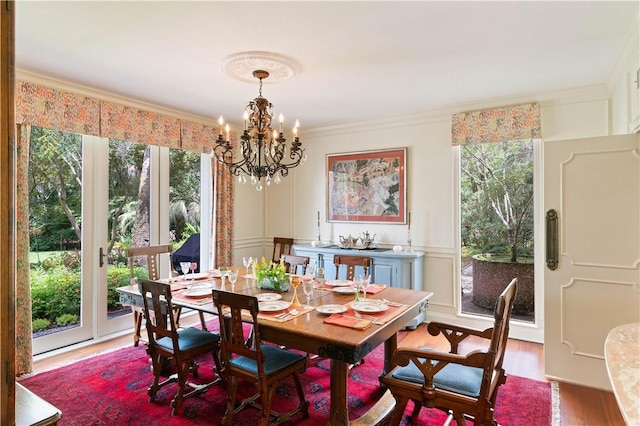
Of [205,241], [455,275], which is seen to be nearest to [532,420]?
[455,275]

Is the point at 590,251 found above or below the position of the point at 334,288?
above

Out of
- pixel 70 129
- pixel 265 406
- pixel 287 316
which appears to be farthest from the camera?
pixel 70 129

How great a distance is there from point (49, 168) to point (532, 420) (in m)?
4.64

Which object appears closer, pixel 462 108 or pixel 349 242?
pixel 462 108

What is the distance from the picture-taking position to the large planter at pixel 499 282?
3965 millimetres

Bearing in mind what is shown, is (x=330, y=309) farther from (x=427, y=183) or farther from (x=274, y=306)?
(x=427, y=183)

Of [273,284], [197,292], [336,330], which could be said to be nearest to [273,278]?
[273,284]

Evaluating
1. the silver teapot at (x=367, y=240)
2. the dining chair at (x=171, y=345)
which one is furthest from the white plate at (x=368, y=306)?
the silver teapot at (x=367, y=240)

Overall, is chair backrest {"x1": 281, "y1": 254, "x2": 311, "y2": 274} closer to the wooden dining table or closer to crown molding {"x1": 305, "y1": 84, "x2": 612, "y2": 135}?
the wooden dining table

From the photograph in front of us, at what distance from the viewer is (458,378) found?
6.56 feet

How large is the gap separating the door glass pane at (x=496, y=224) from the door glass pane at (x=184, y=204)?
3482mm

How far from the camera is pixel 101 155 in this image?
3852mm

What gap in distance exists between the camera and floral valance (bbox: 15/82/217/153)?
317 centimetres

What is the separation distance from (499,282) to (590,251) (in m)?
1.39
